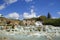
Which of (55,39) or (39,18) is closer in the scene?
(55,39)

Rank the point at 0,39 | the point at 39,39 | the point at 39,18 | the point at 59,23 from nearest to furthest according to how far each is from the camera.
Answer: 1. the point at 0,39
2. the point at 39,39
3. the point at 59,23
4. the point at 39,18

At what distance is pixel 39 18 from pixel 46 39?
25912mm

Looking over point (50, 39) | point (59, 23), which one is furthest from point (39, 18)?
point (50, 39)

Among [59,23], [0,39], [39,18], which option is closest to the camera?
[0,39]

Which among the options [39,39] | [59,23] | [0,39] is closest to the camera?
[0,39]

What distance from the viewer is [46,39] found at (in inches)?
542

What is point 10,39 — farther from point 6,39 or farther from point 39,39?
point 39,39

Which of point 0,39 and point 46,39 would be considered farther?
point 46,39

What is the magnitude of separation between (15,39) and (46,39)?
2.58 metres

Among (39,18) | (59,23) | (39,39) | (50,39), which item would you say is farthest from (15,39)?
(39,18)

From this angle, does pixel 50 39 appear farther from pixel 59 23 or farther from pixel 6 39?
pixel 59 23

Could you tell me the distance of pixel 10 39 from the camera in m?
12.7

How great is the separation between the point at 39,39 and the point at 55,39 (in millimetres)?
1267

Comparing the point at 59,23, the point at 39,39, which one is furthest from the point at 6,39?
the point at 59,23
